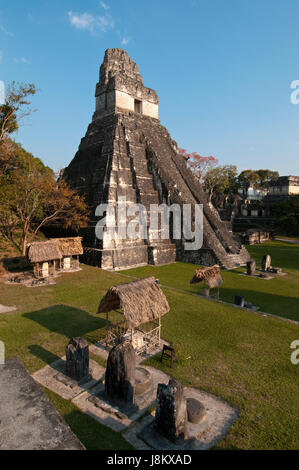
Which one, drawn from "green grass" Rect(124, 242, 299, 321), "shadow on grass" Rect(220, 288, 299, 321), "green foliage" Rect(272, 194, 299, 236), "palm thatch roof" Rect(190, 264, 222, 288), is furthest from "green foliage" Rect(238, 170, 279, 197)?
"palm thatch roof" Rect(190, 264, 222, 288)

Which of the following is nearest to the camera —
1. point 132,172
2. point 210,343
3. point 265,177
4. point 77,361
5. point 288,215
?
point 77,361

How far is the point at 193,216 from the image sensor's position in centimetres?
1973

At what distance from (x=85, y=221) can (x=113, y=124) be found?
8034mm

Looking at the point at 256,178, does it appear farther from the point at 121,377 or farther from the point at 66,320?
the point at 121,377

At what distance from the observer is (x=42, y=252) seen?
559 inches

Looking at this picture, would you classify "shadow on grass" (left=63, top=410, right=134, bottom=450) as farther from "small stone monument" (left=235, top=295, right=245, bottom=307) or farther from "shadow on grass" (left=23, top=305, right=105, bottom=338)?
"small stone monument" (left=235, top=295, right=245, bottom=307)

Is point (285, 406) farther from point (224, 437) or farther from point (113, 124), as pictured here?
point (113, 124)

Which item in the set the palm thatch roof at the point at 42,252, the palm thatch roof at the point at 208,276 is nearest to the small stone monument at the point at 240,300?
the palm thatch roof at the point at 208,276

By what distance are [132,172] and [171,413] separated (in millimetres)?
17251

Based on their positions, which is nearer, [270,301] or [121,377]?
[121,377]

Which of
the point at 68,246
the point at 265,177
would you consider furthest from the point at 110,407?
the point at 265,177

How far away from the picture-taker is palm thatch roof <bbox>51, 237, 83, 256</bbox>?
51.5 ft

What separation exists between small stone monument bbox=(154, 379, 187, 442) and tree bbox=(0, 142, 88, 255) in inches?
574
